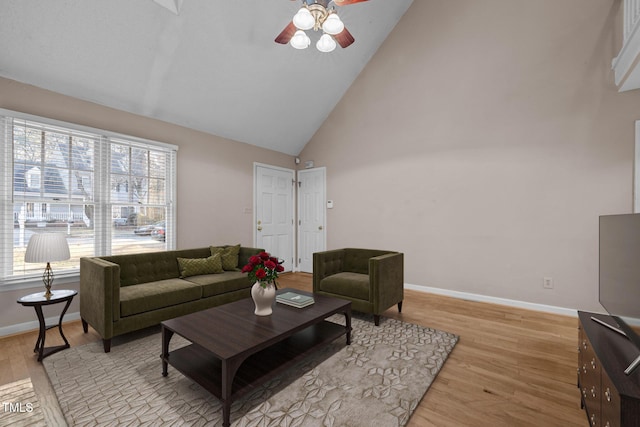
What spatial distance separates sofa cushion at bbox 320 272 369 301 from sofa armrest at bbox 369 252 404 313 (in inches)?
4.4

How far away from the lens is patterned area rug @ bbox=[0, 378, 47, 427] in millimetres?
1651

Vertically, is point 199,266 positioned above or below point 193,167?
below

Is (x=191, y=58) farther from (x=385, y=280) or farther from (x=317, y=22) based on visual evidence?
(x=385, y=280)

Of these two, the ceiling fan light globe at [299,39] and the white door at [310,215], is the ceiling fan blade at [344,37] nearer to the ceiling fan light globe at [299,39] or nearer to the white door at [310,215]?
the ceiling fan light globe at [299,39]

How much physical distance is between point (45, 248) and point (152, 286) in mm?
947

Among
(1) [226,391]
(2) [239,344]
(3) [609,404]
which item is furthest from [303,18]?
(3) [609,404]

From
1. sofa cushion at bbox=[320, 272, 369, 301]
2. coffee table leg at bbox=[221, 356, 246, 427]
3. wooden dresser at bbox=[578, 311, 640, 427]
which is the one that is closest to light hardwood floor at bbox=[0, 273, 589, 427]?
wooden dresser at bbox=[578, 311, 640, 427]

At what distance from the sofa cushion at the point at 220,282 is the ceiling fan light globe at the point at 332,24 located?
2867mm

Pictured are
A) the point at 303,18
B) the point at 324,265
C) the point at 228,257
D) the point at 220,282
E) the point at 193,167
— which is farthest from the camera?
the point at 193,167

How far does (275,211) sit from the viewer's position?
5.70m

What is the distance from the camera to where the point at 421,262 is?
176 inches

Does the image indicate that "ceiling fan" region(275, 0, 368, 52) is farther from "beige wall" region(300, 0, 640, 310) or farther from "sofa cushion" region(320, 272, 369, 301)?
"sofa cushion" region(320, 272, 369, 301)

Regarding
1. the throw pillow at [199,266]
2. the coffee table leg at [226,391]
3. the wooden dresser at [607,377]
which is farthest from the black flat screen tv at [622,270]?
the throw pillow at [199,266]

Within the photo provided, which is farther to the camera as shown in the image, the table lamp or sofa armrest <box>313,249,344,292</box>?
sofa armrest <box>313,249,344,292</box>
